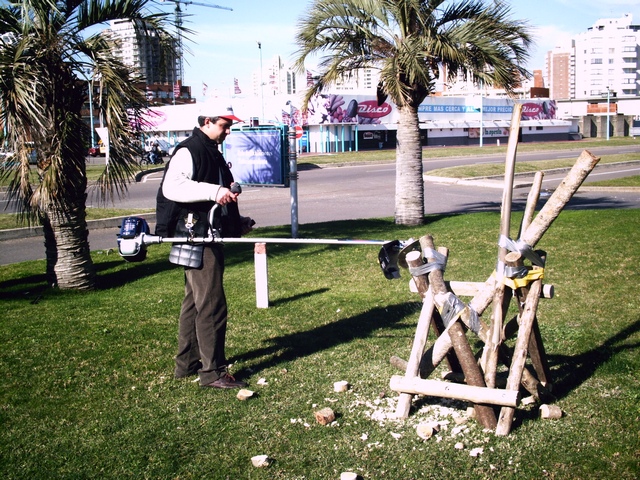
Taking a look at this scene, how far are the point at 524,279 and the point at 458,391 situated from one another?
2.52 ft

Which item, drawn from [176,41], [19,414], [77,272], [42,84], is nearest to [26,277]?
[77,272]

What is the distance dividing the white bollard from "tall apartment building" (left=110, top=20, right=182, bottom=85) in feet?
9.73

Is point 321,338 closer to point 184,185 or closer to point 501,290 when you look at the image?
point 184,185

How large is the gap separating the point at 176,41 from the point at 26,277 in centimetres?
381

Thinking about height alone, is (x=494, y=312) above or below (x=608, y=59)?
below

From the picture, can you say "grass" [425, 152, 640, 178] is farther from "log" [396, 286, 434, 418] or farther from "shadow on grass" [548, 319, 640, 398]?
"log" [396, 286, 434, 418]

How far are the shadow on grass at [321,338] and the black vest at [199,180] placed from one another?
46.0 inches

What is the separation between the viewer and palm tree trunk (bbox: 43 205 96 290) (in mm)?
8812

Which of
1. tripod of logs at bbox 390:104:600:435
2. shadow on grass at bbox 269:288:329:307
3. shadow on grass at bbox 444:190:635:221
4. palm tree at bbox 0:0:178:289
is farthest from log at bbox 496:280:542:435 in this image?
shadow on grass at bbox 444:190:635:221

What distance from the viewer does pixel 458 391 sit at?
4270mm

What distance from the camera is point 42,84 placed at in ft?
26.8

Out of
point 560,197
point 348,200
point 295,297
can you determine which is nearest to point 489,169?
point 348,200

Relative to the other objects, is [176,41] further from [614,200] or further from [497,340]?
[614,200]

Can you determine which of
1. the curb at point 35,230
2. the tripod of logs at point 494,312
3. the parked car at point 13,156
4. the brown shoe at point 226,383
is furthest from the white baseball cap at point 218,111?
the curb at point 35,230
